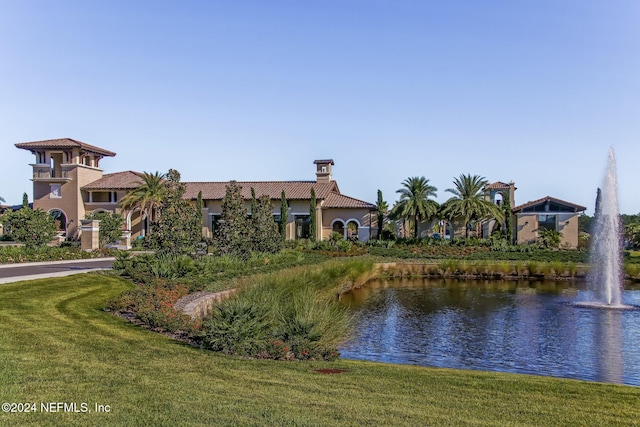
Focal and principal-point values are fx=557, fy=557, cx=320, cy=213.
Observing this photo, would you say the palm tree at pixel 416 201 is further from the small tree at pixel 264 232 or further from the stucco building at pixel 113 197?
the small tree at pixel 264 232

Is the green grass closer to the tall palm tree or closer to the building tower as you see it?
the tall palm tree

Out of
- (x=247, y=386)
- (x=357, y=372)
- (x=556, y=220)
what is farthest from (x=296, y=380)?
(x=556, y=220)

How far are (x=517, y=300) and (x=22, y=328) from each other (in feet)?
58.1

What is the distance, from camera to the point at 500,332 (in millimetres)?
15406

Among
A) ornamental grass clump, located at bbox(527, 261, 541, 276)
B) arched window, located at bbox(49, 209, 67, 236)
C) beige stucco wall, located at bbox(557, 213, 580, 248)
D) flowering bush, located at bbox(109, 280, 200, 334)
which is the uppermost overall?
arched window, located at bbox(49, 209, 67, 236)

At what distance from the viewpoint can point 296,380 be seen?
7312mm

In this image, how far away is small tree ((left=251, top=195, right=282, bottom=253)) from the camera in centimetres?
2702

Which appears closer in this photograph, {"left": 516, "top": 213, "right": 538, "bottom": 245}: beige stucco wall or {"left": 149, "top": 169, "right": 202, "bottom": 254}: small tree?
{"left": 149, "top": 169, "right": 202, "bottom": 254}: small tree

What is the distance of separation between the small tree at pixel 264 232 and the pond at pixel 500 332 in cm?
596

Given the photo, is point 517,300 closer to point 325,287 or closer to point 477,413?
point 325,287

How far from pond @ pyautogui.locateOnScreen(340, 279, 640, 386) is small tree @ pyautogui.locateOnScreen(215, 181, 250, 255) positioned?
5.00 m

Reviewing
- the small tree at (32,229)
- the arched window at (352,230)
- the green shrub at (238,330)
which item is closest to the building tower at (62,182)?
the small tree at (32,229)

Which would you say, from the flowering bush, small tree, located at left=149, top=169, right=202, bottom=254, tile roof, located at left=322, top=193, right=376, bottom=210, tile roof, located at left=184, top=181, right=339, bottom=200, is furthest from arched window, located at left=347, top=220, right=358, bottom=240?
the flowering bush

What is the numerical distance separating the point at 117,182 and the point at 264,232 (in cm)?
2457
